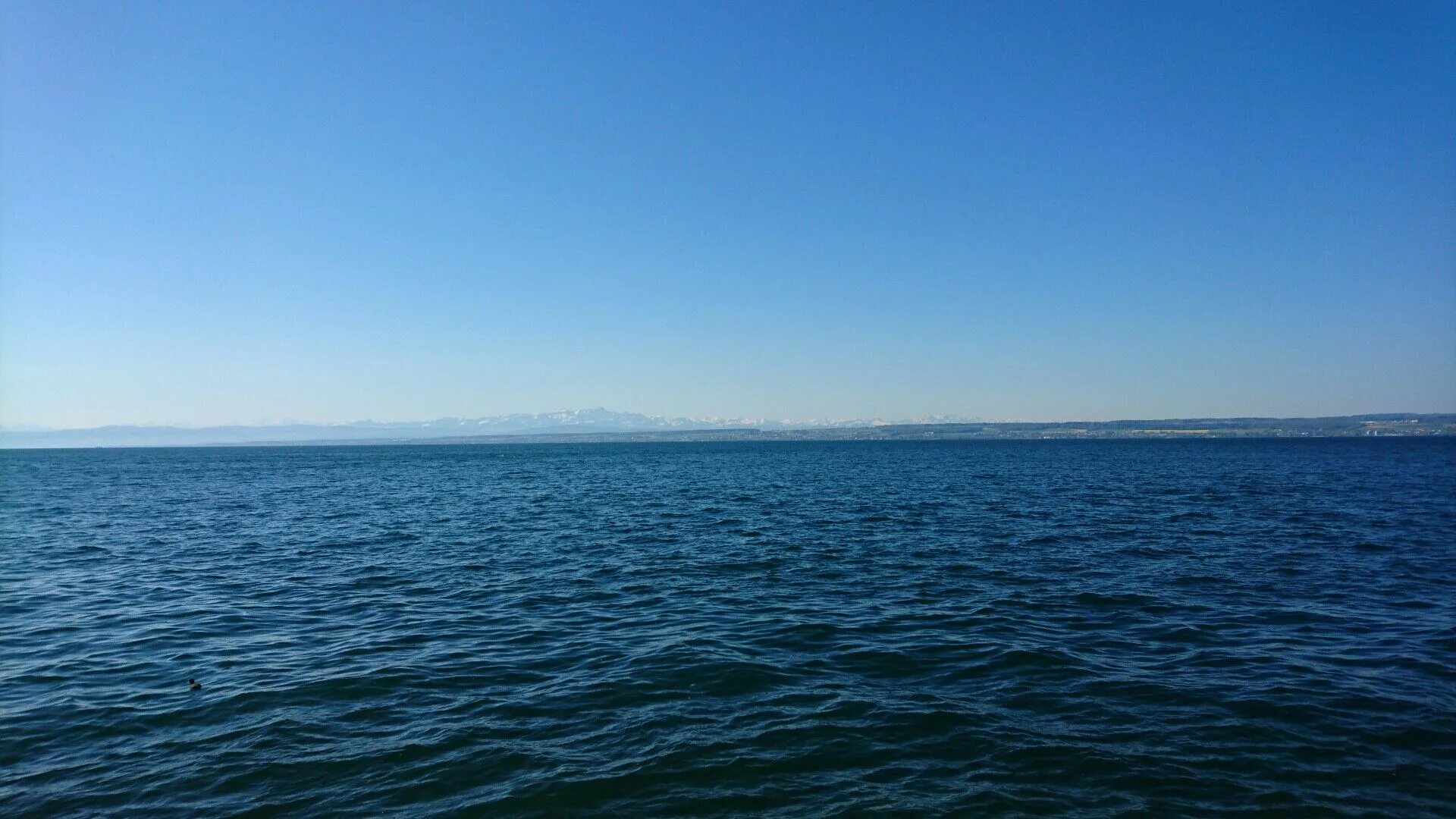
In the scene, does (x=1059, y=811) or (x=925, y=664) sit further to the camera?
(x=925, y=664)

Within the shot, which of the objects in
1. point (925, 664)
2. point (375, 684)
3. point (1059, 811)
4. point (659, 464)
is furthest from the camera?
point (659, 464)

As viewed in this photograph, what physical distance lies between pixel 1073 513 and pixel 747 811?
41.8 metres

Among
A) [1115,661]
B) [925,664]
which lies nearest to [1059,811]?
[925,664]

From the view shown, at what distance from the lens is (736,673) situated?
53.1 feet

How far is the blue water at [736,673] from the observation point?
36.4 feet

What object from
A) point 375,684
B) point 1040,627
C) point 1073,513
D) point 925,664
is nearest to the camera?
point 375,684

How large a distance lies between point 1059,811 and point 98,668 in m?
19.6

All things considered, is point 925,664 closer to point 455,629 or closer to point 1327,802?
point 1327,802

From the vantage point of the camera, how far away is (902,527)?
3994cm

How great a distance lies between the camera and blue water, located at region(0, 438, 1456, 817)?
36.4 feet

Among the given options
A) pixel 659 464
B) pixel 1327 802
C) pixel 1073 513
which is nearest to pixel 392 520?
pixel 1073 513

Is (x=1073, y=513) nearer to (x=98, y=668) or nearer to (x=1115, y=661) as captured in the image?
(x=1115, y=661)

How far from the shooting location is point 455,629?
19.9 m

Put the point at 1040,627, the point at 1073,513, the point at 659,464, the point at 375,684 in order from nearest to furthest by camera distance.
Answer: the point at 375,684 < the point at 1040,627 < the point at 1073,513 < the point at 659,464
